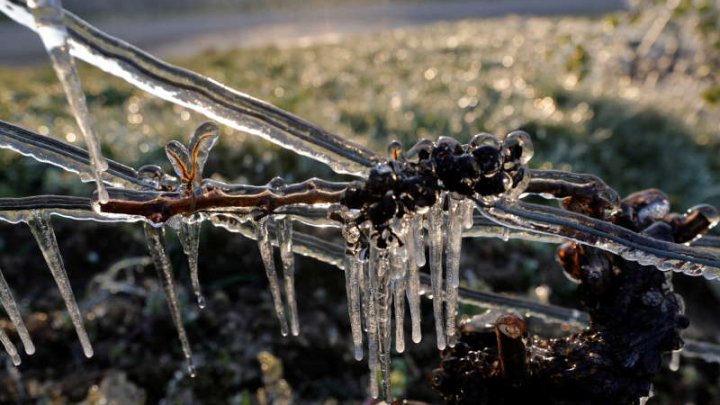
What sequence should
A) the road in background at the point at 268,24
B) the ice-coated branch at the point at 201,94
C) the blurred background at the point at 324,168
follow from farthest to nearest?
the road in background at the point at 268,24 → the blurred background at the point at 324,168 → the ice-coated branch at the point at 201,94

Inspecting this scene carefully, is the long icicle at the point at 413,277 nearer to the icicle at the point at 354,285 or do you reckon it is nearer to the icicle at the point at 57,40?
the icicle at the point at 354,285

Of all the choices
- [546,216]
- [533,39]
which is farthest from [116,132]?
[533,39]

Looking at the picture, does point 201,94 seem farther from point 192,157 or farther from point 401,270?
point 401,270

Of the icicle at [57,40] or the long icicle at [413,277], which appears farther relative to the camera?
the long icicle at [413,277]

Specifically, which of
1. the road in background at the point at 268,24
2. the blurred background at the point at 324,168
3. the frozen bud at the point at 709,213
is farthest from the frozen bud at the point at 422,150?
the road in background at the point at 268,24

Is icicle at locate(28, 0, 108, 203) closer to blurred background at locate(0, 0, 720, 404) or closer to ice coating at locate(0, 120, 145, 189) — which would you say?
ice coating at locate(0, 120, 145, 189)

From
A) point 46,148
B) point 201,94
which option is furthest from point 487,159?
point 46,148
